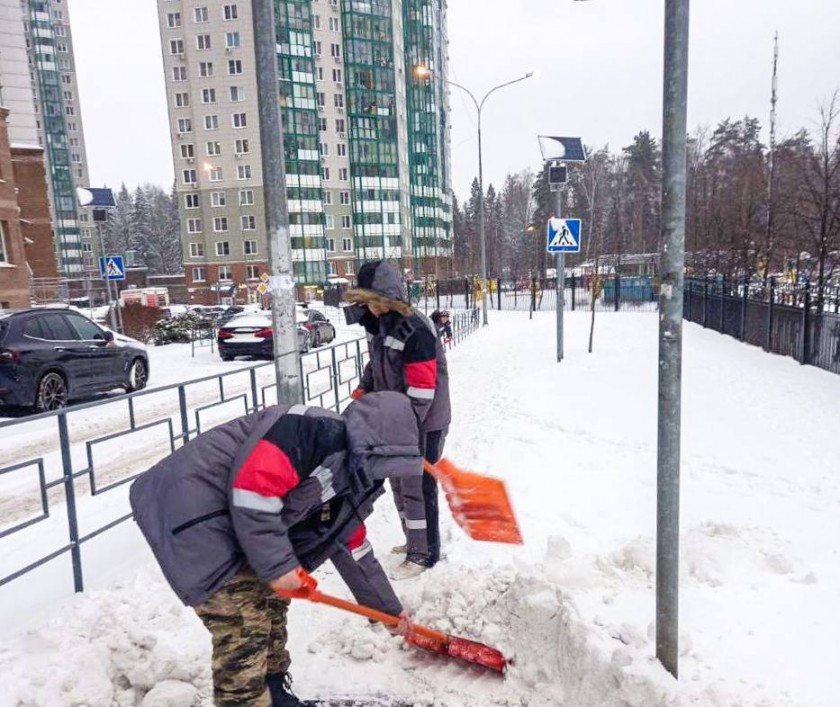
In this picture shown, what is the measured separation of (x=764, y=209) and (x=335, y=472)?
66.5ft

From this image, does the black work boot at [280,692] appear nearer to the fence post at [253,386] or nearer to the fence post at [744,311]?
the fence post at [253,386]

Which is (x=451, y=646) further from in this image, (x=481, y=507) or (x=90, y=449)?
(x=90, y=449)

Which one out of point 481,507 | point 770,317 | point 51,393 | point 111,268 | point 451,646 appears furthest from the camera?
point 111,268

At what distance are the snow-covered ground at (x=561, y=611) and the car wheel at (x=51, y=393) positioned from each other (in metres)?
5.20

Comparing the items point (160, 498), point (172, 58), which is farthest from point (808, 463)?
point (172, 58)

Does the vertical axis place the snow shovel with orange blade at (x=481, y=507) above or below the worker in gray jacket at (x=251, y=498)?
below

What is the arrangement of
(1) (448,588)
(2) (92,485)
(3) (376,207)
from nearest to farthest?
(1) (448,588) < (2) (92,485) < (3) (376,207)

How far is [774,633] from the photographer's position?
8.90 ft

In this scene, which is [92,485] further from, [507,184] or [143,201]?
[143,201]

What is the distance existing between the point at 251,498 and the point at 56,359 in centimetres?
867

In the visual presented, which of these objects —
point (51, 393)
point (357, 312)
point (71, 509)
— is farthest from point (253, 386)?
point (51, 393)

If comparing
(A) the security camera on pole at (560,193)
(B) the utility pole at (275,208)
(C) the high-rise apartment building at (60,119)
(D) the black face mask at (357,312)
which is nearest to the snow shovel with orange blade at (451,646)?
(D) the black face mask at (357,312)

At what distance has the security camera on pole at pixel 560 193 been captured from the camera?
34.0ft

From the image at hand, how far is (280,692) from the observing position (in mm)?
2578
